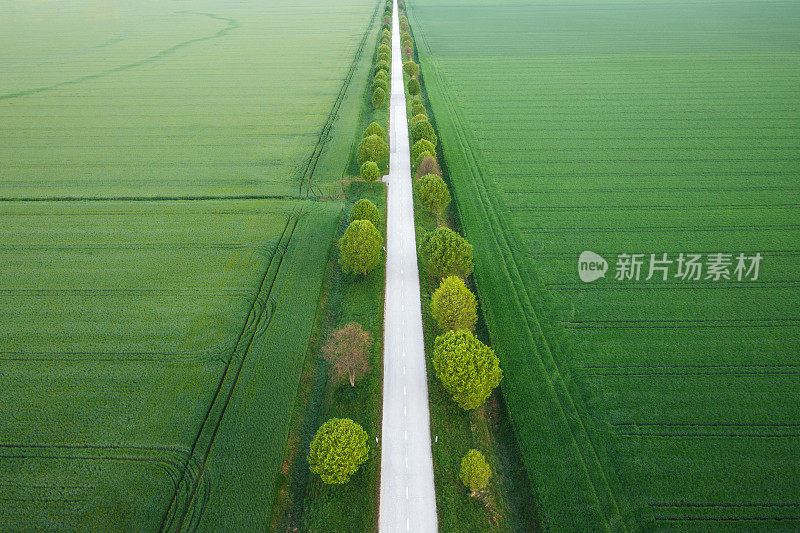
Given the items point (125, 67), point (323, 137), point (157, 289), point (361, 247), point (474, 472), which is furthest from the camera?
point (125, 67)

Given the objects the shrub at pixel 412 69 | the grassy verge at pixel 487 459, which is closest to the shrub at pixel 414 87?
the shrub at pixel 412 69

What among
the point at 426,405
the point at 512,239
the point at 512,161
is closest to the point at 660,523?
the point at 426,405

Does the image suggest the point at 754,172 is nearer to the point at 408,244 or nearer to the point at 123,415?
the point at 408,244

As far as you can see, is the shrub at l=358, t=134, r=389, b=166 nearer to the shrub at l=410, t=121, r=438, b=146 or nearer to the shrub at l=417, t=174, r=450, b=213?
the shrub at l=410, t=121, r=438, b=146

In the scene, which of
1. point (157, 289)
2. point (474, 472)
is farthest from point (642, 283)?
point (157, 289)

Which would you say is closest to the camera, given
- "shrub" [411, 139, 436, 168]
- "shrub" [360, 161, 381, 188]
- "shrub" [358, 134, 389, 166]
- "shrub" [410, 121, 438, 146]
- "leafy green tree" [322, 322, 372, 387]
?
"leafy green tree" [322, 322, 372, 387]

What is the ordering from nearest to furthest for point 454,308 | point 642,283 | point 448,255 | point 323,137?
point 454,308, point 448,255, point 642,283, point 323,137

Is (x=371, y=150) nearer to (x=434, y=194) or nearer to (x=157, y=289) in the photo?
(x=434, y=194)

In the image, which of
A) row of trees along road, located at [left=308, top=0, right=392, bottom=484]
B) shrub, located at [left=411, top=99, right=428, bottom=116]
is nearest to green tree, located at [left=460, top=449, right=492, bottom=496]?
row of trees along road, located at [left=308, top=0, right=392, bottom=484]
